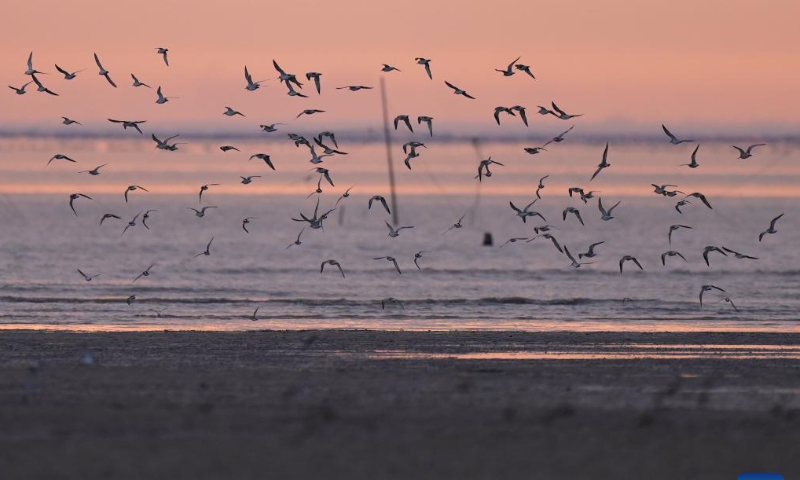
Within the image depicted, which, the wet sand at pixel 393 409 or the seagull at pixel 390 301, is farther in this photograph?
the seagull at pixel 390 301

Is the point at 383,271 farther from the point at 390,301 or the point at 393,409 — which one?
the point at 393,409

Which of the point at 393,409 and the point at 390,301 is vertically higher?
the point at 393,409

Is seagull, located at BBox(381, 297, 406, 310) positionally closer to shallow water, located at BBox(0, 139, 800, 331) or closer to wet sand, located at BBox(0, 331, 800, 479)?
shallow water, located at BBox(0, 139, 800, 331)

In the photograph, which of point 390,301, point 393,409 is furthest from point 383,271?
point 393,409

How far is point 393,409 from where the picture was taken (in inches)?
781

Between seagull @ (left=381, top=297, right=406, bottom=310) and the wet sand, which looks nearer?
the wet sand

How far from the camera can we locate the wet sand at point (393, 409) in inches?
653

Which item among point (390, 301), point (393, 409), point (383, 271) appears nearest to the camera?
point (393, 409)

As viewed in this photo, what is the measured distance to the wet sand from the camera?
1658 cm

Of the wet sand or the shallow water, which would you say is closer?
the wet sand

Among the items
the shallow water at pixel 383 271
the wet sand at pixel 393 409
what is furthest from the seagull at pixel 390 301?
the wet sand at pixel 393 409

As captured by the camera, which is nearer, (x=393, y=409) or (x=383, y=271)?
(x=393, y=409)

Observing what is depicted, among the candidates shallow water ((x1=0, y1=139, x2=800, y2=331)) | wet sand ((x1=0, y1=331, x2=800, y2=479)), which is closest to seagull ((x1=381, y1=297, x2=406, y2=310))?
shallow water ((x1=0, y1=139, x2=800, y2=331))

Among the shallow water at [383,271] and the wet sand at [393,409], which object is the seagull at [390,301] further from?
the wet sand at [393,409]
